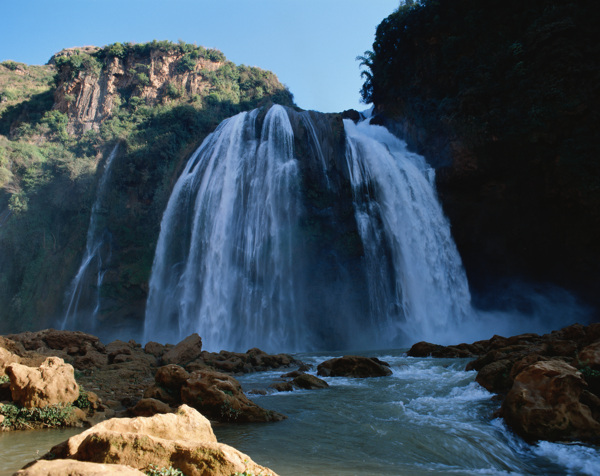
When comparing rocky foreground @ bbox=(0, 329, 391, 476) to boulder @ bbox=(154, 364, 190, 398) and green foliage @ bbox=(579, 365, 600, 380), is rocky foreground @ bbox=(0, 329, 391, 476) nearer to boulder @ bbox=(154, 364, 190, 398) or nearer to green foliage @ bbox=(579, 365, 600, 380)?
boulder @ bbox=(154, 364, 190, 398)

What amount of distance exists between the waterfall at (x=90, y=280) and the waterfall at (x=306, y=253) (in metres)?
5.25

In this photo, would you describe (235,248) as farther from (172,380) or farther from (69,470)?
(69,470)

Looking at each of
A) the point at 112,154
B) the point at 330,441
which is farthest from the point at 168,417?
the point at 112,154

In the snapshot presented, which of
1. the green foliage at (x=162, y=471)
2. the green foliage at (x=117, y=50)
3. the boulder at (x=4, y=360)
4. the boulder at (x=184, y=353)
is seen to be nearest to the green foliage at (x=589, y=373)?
the green foliage at (x=162, y=471)

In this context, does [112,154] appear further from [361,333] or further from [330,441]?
[330,441]

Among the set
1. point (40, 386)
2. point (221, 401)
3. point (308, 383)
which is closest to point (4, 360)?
point (40, 386)

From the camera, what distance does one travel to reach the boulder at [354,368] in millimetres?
10188

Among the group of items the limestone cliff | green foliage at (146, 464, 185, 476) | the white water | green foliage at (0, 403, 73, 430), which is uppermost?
the limestone cliff

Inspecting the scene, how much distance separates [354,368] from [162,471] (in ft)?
27.0

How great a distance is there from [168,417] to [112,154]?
32104 millimetres

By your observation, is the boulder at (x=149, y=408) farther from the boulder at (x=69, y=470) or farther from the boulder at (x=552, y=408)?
the boulder at (x=552, y=408)

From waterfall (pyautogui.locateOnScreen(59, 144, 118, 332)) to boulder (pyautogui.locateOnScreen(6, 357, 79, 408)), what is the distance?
21.8 m

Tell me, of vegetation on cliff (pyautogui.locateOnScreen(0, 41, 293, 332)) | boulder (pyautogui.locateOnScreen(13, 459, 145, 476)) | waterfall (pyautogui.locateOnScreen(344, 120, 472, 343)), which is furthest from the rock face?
vegetation on cliff (pyautogui.locateOnScreen(0, 41, 293, 332))

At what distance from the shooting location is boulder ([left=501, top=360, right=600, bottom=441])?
15.8 ft
